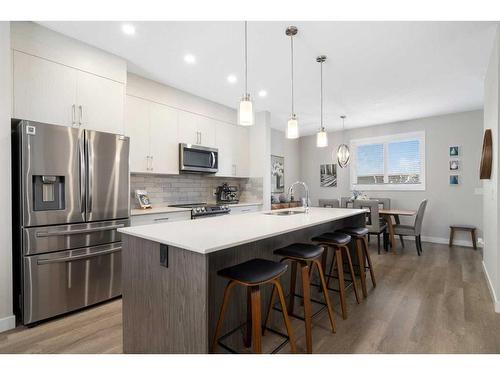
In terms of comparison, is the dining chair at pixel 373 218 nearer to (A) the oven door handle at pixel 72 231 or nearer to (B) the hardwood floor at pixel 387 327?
(B) the hardwood floor at pixel 387 327

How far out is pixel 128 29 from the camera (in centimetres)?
244

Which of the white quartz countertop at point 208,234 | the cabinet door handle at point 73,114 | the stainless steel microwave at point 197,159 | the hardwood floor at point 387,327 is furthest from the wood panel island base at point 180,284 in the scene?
the stainless steel microwave at point 197,159

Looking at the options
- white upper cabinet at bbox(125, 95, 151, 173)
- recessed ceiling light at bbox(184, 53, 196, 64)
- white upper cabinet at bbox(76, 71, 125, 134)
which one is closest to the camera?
white upper cabinet at bbox(76, 71, 125, 134)

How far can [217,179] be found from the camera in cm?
507

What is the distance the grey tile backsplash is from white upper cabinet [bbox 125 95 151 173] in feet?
1.35

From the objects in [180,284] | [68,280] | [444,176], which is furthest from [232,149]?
[444,176]

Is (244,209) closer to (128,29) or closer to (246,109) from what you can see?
(246,109)

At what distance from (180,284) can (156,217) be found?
1970 mm

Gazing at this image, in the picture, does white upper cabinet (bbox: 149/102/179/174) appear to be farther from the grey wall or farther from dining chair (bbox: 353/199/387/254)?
the grey wall

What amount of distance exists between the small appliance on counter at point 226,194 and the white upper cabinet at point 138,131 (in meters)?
1.52

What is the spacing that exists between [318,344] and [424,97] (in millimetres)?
4106

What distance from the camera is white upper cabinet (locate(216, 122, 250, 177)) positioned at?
466 centimetres

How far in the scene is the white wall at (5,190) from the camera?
2121mm

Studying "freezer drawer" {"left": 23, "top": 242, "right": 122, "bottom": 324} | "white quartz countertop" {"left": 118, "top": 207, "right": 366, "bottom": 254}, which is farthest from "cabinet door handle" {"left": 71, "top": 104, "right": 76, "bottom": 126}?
"white quartz countertop" {"left": 118, "top": 207, "right": 366, "bottom": 254}
